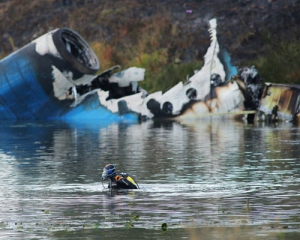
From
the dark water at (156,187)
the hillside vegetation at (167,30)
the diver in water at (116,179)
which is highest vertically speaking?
the hillside vegetation at (167,30)

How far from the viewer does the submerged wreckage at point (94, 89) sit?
43531mm

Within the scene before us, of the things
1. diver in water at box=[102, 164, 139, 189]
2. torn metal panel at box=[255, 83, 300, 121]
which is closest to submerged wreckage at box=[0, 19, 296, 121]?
torn metal panel at box=[255, 83, 300, 121]

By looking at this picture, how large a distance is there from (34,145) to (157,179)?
1134 centimetres

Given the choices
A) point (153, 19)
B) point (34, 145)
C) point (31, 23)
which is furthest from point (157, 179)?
point (31, 23)

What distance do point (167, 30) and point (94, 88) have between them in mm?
16437

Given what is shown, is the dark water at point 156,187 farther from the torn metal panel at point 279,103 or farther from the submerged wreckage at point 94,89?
the submerged wreckage at point 94,89

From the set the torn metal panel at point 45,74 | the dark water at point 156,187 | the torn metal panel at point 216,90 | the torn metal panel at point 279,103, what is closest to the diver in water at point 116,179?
the dark water at point 156,187

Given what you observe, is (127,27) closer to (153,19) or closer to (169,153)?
(153,19)

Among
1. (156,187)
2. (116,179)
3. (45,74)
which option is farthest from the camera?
(45,74)

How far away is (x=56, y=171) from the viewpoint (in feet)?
72.2

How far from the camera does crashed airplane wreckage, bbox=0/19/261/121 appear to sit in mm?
43531

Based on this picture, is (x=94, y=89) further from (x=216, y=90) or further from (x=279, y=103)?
(x=279, y=103)

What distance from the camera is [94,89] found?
4662 cm

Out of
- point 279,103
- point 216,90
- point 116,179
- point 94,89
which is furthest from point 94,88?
point 116,179
